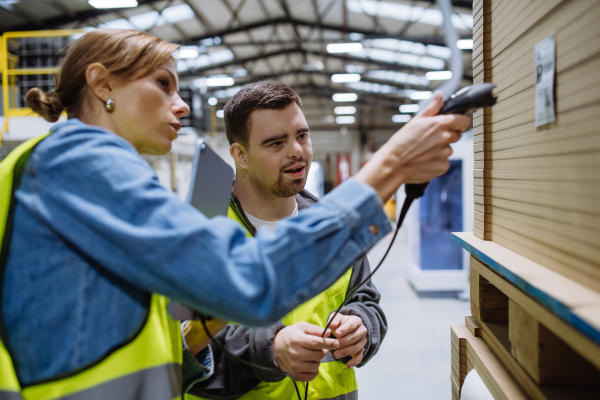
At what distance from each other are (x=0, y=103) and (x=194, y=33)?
5529 millimetres

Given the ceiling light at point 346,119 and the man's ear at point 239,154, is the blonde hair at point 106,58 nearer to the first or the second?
the man's ear at point 239,154

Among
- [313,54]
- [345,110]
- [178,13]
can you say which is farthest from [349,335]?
[345,110]

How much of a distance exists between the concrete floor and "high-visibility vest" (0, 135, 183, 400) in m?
3.00

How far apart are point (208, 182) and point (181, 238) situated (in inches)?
9.8

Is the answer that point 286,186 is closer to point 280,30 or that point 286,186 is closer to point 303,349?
point 303,349

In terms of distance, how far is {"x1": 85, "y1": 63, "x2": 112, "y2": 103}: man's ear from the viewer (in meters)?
0.78

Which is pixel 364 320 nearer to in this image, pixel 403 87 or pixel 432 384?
pixel 432 384

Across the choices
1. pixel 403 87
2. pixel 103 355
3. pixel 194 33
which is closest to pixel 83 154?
pixel 103 355

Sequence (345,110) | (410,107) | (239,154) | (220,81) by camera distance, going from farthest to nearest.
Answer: (345,110), (410,107), (220,81), (239,154)

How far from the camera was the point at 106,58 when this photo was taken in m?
0.79

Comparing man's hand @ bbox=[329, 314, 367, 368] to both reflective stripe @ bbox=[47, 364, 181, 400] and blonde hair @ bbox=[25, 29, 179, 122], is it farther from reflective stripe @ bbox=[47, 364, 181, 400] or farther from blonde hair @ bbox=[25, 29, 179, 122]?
blonde hair @ bbox=[25, 29, 179, 122]

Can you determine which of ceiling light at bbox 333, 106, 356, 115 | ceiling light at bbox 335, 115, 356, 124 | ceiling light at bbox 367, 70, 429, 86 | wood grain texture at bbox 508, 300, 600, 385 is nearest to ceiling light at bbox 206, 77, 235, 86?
ceiling light at bbox 367, 70, 429, 86

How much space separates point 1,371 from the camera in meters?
0.63

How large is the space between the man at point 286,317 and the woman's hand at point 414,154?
21.4 inches
